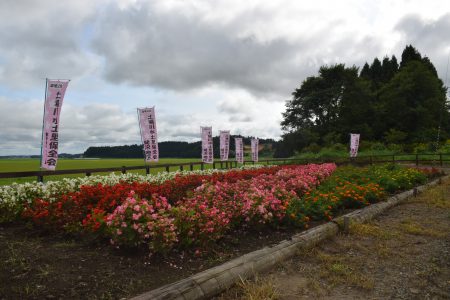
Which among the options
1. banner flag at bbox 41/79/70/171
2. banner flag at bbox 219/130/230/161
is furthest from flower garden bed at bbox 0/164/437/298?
banner flag at bbox 219/130/230/161

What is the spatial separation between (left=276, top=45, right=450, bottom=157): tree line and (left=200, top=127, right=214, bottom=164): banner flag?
899 inches

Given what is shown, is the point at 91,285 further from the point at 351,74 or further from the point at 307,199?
the point at 351,74

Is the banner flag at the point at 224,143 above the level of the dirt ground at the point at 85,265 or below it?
above

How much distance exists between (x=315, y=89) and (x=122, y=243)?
144 feet

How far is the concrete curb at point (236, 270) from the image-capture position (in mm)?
2877

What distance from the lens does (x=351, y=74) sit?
43000 millimetres

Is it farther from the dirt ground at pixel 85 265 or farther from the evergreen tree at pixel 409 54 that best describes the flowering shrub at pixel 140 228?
the evergreen tree at pixel 409 54

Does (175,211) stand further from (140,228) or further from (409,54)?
(409,54)

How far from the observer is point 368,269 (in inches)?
161

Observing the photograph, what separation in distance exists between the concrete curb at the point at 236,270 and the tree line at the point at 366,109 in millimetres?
35340

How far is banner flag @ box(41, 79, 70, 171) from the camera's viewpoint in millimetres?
9336

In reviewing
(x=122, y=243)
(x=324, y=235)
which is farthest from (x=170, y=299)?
(x=324, y=235)

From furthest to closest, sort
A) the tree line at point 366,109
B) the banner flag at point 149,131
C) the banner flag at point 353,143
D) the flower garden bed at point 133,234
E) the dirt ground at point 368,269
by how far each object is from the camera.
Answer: the tree line at point 366,109 < the banner flag at point 353,143 < the banner flag at point 149,131 < the dirt ground at point 368,269 < the flower garden bed at point 133,234

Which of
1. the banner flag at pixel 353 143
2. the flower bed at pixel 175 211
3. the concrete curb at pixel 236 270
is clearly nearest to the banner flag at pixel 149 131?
the flower bed at pixel 175 211
